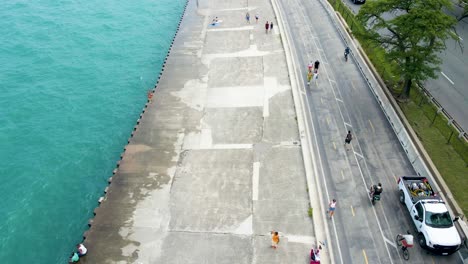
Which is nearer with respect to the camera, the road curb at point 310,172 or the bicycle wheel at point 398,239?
the bicycle wheel at point 398,239

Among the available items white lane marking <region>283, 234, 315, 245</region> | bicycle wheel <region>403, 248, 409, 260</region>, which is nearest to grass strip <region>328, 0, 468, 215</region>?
bicycle wheel <region>403, 248, 409, 260</region>

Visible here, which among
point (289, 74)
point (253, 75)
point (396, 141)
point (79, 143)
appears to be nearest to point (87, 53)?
point (79, 143)

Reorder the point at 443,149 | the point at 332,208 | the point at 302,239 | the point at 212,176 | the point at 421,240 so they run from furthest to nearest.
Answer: the point at 443,149 < the point at 212,176 < the point at 332,208 < the point at 302,239 < the point at 421,240

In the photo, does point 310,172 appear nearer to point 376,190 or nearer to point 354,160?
point 354,160

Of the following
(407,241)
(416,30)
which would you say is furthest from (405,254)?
(416,30)

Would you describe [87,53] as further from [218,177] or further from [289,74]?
[218,177]

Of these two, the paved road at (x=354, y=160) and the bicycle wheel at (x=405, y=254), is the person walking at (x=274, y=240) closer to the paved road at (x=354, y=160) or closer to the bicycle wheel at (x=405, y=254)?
the paved road at (x=354, y=160)

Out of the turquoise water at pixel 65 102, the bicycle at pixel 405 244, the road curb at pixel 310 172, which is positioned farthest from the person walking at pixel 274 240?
the turquoise water at pixel 65 102
